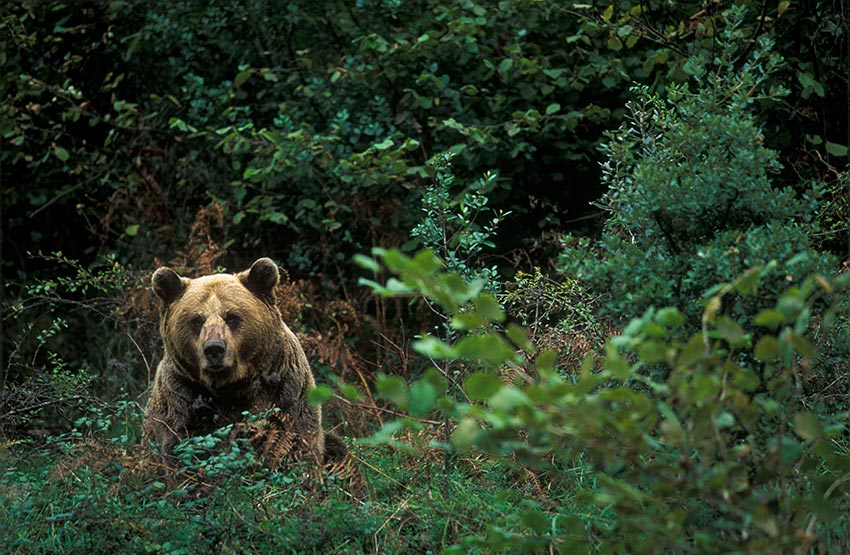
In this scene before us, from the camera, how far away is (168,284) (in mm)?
4766

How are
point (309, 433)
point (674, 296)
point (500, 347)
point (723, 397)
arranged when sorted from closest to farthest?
point (500, 347) < point (723, 397) < point (674, 296) < point (309, 433)

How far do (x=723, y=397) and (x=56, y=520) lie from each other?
9.68 feet

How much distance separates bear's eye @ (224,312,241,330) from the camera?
4.61 meters

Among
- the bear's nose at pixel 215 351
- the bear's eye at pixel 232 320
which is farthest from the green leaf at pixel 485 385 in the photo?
the bear's eye at pixel 232 320

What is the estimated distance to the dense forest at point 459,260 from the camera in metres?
2.68

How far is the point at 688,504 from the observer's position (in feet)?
12.7

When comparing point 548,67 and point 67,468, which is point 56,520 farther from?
point 548,67

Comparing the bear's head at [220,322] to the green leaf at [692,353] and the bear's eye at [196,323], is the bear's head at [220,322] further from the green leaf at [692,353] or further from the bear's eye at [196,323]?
the green leaf at [692,353]

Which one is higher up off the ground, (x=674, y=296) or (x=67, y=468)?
(x=674, y=296)

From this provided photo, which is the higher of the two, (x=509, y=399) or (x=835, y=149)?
(x=509, y=399)

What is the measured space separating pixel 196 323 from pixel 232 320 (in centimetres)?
15

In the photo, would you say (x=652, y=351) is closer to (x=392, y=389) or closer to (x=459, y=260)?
(x=392, y=389)

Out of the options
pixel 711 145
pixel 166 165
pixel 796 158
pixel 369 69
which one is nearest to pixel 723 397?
pixel 711 145

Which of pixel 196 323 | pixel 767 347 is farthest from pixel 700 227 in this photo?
pixel 196 323
